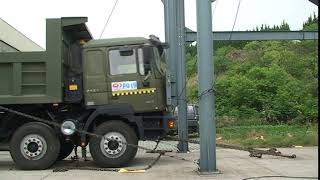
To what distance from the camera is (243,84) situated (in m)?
36.0

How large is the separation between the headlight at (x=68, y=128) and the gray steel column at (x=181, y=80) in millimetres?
4034

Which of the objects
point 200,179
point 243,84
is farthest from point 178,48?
point 243,84

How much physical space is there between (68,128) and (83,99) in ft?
2.55

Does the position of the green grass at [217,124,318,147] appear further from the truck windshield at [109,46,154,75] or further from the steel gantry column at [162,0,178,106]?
the truck windshield at [109,46,154,75]

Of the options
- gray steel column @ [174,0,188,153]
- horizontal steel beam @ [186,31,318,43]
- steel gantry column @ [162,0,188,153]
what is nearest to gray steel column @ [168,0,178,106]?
steel gantry column @ [162,0,188,153]

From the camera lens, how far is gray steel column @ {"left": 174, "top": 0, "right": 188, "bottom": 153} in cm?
1642

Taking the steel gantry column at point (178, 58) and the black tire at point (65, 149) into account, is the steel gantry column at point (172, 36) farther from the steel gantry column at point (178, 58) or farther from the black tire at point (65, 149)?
the black tire at point (65, 149)

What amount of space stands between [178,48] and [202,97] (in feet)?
18.6

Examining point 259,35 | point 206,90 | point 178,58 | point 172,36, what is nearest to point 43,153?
point 206,90

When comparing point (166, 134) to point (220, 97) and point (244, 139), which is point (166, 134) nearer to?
point (244, 139)

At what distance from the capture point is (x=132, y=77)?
13039 mm

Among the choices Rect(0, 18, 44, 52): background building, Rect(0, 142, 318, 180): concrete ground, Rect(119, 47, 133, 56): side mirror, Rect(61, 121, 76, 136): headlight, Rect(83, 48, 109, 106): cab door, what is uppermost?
Rect(0, 18, 44, 52): background building

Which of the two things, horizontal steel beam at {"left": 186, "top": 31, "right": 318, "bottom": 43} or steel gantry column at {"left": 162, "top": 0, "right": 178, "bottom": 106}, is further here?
horizontal steel beam at {"left": 186, "top": 31, "right": 318, "bottom": 43}

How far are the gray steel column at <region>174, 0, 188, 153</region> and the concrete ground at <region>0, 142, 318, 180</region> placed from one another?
34.1 inches
